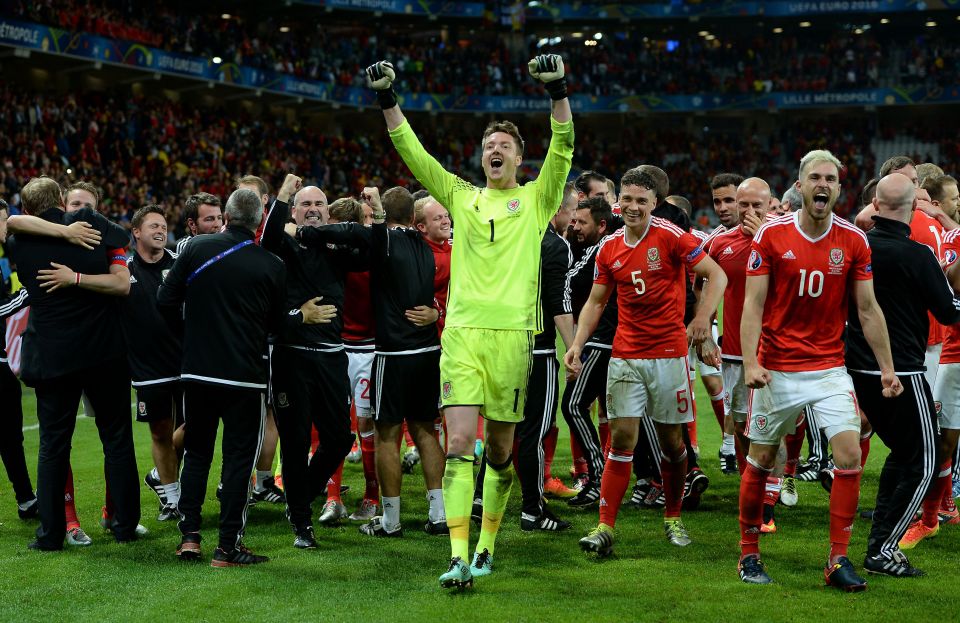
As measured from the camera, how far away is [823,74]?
150 feet

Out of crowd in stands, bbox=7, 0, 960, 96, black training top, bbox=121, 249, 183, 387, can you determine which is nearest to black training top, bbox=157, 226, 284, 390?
black training top, bbox=121, 249, 183, 387

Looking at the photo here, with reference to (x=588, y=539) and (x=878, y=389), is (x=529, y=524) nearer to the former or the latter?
(x=588, y=539)

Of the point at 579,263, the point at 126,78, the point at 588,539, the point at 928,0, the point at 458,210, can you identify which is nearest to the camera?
the point at 458,210

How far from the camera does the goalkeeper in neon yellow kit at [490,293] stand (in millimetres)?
5488

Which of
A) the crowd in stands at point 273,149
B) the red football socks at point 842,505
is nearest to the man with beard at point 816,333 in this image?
the red football socks at point 842,505

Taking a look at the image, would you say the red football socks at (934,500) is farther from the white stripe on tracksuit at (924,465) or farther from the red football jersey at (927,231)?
the red football jersey at (927,231)

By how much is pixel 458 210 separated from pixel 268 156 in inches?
1315

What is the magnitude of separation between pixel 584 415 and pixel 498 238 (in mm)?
2572

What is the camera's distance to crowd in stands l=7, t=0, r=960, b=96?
4328 cm

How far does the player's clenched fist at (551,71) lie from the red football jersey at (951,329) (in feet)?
9.19

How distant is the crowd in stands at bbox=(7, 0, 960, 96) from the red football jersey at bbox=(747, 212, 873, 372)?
120ft

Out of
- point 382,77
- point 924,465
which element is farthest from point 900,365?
point 382,77

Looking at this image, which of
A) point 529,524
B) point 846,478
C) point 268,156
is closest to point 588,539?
point 529,524

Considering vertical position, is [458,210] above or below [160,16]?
below
